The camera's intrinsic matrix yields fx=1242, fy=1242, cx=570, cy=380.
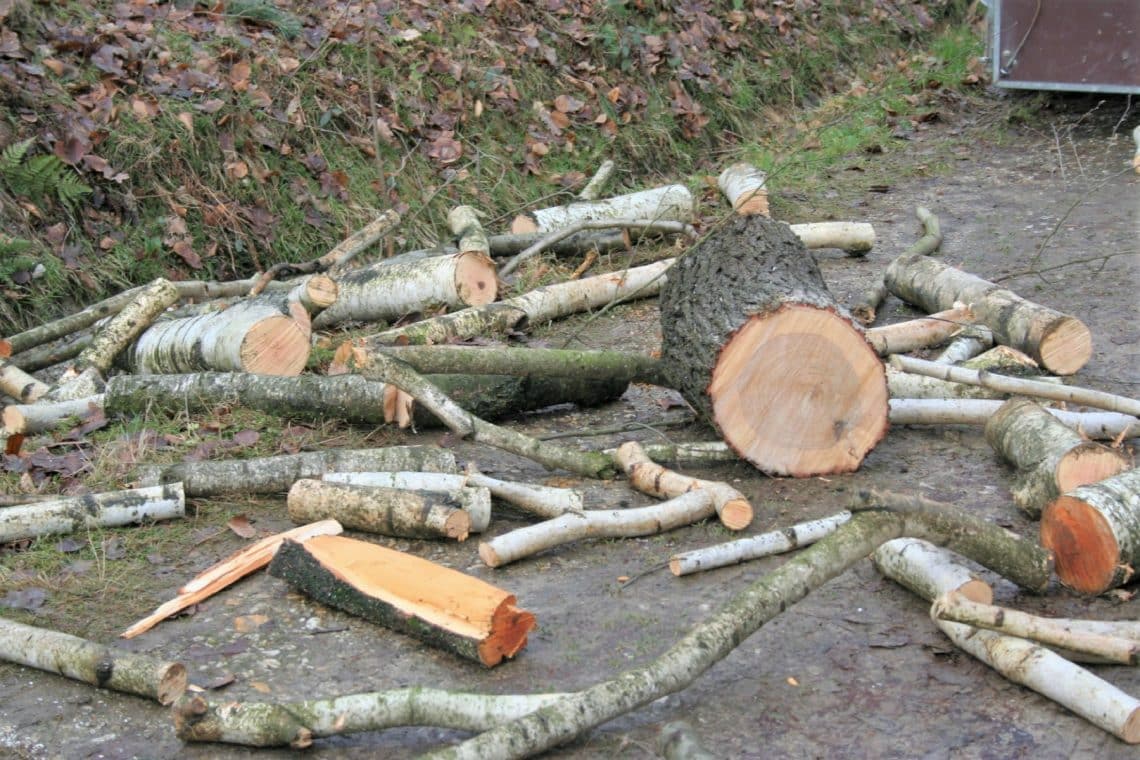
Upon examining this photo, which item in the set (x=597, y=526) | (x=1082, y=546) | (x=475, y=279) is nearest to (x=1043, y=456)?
(x=1082, y=546)

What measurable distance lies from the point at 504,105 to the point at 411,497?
530 cm

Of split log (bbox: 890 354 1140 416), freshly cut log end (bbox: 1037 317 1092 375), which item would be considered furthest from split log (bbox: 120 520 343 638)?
freshly cut log end (bbox: 1037 317 1092 375)

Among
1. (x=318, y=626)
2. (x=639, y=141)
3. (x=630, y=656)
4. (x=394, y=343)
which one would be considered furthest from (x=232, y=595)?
(x=639, y=141)

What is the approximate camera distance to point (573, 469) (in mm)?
4910

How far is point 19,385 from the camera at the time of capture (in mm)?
5867

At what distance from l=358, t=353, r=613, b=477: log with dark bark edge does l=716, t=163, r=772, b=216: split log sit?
372cm

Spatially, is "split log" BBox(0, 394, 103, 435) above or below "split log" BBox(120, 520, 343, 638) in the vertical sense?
below

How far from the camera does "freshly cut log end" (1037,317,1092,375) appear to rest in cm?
563

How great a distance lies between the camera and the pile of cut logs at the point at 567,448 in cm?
334

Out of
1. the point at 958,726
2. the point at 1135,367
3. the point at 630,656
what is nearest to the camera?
the point at 958,726

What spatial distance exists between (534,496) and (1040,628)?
183 centimetres

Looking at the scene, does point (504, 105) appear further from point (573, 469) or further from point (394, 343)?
Result: point (573, 469)

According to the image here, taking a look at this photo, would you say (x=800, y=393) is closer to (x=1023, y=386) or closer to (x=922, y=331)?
(x=1023, y=386)

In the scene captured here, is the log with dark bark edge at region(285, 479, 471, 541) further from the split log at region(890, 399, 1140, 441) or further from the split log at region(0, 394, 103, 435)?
the split log at region(890, 399, 1140, 441)
